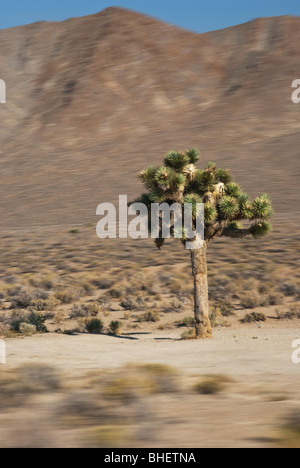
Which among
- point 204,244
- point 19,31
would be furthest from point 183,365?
point 19,31

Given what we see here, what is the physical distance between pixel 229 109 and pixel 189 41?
2052 cm

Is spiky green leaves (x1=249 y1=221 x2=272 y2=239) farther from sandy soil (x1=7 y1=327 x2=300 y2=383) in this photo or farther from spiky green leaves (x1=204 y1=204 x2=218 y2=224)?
sandy soil (x1=7 y1=327 x2=300 y2=383)

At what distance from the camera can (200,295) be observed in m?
18.6

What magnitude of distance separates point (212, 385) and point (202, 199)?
10.6 meters

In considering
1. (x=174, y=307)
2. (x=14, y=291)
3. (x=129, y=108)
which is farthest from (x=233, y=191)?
(x=129, y=108)

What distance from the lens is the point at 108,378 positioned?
8984mm

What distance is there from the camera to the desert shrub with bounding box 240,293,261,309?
25.1 m

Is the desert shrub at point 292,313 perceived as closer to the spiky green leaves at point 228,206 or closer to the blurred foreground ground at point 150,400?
the spiky green leaves at point 228,206

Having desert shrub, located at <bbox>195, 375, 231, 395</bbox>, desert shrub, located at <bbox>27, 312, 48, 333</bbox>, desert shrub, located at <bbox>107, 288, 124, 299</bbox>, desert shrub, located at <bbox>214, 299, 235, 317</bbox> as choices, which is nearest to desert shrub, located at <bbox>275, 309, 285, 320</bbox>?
desert shrub, located at <bbox>214, 299, 235, 317</bbox>

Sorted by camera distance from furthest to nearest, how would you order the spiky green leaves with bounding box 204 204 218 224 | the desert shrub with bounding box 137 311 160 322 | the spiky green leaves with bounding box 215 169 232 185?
the desert shrub with bounding box 137 311 160 322 < the spiky green leaves with bounding box 215 169 232 185 < the spiky green leaves with bounding box 204 204 218 224

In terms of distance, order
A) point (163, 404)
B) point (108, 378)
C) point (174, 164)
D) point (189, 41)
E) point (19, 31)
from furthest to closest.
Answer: point (19, 31)
point (189, 41)
point (174, 164)
point (108, 378)
point (163, 404)

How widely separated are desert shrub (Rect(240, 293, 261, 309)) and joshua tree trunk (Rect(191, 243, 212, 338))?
268 inches

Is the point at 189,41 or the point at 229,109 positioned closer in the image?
the point at 229,109

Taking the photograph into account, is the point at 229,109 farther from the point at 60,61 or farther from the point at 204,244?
the point at 204,244
